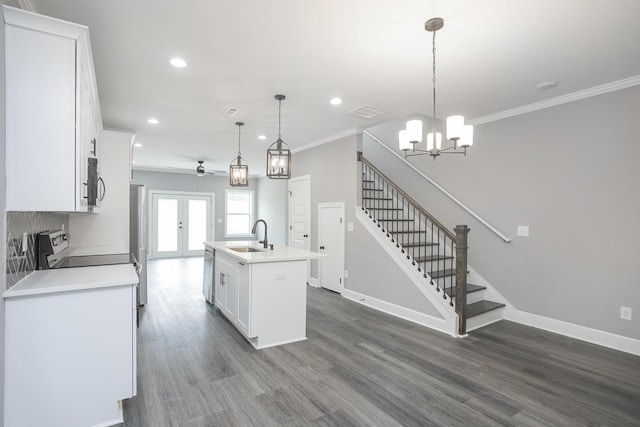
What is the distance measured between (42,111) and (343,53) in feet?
6.90

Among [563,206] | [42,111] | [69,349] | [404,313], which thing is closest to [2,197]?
[42,111]

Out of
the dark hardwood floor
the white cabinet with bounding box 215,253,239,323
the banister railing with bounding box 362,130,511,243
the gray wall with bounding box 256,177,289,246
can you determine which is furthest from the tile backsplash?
the gray wall with bounding box 256,177,289,246

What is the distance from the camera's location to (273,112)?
4223 millimetres

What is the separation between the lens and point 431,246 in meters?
4.83

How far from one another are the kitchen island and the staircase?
1625mm

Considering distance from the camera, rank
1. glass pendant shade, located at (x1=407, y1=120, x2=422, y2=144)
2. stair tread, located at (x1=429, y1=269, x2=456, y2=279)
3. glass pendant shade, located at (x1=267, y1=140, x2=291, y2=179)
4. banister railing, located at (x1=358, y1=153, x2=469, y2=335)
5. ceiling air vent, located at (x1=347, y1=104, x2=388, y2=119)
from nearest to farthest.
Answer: glass pendant shade, located at (x1=407, y1=120, x2=422, y2=144) → glass pendant shade, located at (x1=267, y1=140, x2=291, y2=179) → banister railing, located at (x1=358, y1=153, x2=469, y2=335) → ceiling air vent, located at (x1=347, y1=104, x2=388, y2=119) → stair tread, located at (x1=429, y1=269, x2=456, y2=279)

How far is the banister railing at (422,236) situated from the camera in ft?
12.2

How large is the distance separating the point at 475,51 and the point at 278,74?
174cm

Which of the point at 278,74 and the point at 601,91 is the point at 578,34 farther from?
the point at 278,74

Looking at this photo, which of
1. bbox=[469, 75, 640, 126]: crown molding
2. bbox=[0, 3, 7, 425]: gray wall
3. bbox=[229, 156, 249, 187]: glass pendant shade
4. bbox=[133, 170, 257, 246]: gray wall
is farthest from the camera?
bbox=[133, 170, 257, 246]: gray wall

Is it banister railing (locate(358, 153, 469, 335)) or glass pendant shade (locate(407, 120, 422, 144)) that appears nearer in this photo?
glass pendant shade (locate(407, 120, 422, 144))

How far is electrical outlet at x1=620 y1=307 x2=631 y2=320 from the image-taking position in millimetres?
3242

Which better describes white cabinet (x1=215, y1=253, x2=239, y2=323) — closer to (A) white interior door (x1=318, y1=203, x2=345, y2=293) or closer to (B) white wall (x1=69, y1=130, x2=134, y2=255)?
(B) white wall (x1=69, y1=130, x2=134, y2=255)

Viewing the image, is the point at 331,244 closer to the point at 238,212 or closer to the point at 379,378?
the point at 379,378
